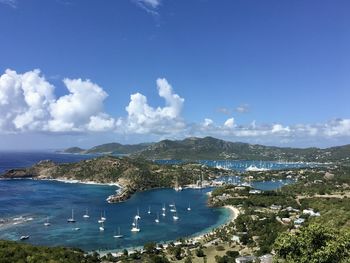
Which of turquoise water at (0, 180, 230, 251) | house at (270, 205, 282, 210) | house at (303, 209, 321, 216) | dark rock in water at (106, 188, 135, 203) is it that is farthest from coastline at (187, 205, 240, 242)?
dark rock in water at (106, 188, 135, 203)

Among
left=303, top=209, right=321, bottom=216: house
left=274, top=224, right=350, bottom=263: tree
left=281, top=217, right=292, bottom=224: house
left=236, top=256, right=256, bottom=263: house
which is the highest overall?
left=274, top=224, right=350, bottom=263: tree

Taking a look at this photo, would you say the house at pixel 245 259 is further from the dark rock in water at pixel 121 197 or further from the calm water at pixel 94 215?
the dark rock in water at pixel 121 197

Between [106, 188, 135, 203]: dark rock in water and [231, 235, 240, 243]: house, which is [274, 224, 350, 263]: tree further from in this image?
[106, 188, 135, 203]: dark rock in water

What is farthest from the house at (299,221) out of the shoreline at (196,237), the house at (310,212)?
the shoreline at (196,237)

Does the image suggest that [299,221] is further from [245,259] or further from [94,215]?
[94,215]

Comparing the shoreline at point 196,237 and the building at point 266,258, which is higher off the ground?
the building at point 266,258

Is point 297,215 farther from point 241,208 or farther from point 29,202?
point 29,202

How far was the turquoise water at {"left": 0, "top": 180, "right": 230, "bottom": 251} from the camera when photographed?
3590 inches

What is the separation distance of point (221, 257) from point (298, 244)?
3876cm

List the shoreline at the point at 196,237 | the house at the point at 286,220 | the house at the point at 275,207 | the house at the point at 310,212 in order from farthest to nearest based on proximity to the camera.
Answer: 1. the house at the point at 275,207
2. the house at the point at 310,212
3. the house at the point at 286,220
4. the shoreline at the point at 196,237

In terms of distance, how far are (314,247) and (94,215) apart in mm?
94017

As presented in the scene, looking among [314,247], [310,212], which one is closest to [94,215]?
[310,212]

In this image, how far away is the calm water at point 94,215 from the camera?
91.2m

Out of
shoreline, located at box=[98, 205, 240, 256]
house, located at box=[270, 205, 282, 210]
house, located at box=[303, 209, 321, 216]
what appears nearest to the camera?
shoreline, located at box=[98, 205, 240, 256]
